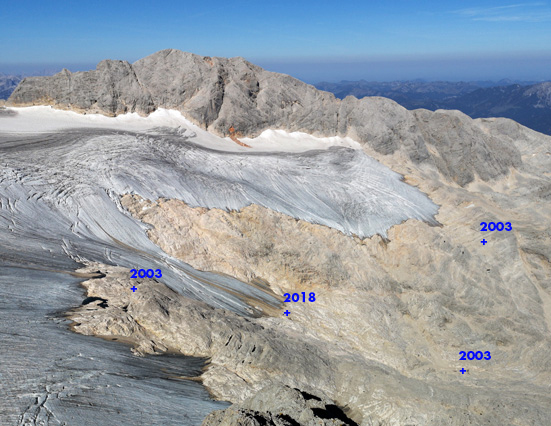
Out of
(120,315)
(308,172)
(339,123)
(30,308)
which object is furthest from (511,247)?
(30,308)

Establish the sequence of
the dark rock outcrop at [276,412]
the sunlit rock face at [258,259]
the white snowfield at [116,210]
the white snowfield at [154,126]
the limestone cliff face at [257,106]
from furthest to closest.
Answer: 1. the limestone cliff face at [257,106]
2. the white snowfield at [154,126]
3. the sunlit rock face at [258,259]
4. the white snowfield at [116,210]
5. the dark rock outcrop at [276,412]

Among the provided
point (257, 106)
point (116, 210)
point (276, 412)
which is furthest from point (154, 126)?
point (276, 412)

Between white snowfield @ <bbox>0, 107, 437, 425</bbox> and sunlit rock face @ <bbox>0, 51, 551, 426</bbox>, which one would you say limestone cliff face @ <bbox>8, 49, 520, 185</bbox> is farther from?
white snowfield @ <bbox>0, 107, 437, 425</bbox>

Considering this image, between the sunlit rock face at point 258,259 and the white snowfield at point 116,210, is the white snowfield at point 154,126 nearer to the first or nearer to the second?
the white snowfield at point 116,210

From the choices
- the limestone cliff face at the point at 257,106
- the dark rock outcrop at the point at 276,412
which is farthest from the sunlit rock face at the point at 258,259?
the limestone cliff face at the point at 257,106

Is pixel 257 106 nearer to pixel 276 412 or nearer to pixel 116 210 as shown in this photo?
pixel 116 210

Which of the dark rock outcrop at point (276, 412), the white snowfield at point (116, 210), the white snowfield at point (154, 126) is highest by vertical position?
the white snowfield at point (154, 126)

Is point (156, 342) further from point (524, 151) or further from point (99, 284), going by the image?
→ point (524, 151)
